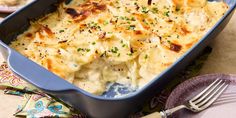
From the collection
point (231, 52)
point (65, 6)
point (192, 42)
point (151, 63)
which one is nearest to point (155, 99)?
point (151, 63)

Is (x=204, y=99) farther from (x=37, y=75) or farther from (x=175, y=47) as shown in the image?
(x=37, y=75)

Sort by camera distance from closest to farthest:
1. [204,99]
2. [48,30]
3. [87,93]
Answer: [87,93] < [204,99] < [48,30]

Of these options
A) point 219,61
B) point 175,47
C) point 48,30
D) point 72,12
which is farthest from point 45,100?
point 219,61

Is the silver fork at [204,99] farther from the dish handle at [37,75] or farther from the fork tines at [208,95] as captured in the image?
the dish handle at [37,75]

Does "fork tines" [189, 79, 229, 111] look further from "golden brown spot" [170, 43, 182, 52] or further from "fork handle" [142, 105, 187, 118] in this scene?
"golden brown spot" [170, 43, 182, 52]

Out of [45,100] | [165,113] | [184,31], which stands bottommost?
[45,100]

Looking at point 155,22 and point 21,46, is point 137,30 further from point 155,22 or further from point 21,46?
point 21,46
